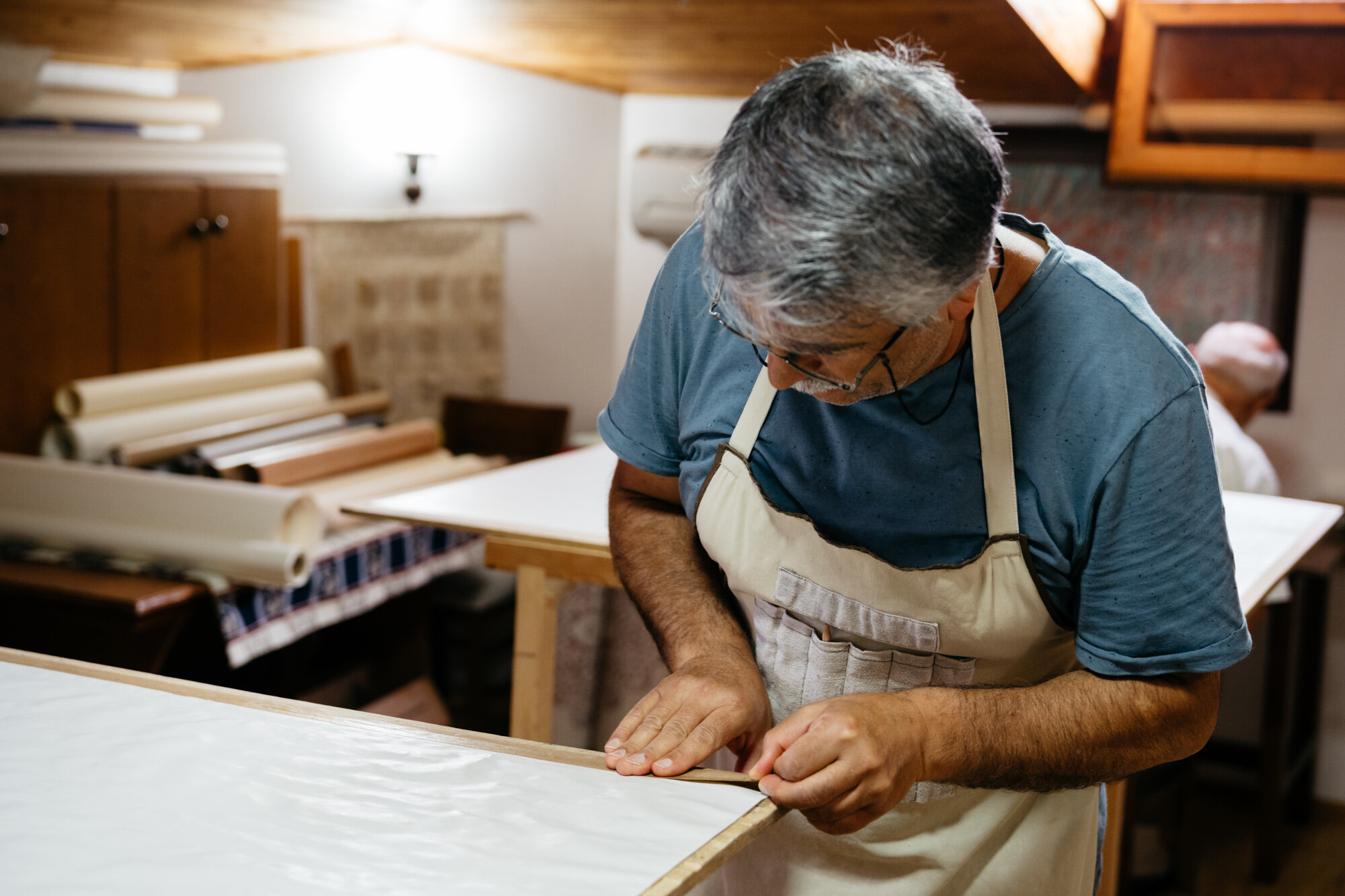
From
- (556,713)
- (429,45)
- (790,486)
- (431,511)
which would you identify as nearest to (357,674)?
(556,713)

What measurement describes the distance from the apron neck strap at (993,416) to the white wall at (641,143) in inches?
144

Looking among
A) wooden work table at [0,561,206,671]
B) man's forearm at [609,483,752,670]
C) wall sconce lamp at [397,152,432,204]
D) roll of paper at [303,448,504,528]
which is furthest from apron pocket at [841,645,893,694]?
wall sconce lamp at [397,152,432,204]

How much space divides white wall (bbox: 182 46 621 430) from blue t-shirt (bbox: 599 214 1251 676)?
312cm

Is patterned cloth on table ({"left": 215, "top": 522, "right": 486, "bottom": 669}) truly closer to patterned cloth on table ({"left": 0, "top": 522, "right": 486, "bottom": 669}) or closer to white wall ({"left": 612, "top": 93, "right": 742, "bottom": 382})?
patterned cloth on table ({"left": 0, "top": 522, "right": 486, "bottom": 669})

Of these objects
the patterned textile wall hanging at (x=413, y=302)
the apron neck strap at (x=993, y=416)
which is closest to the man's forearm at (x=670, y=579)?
the apron neck strap at (x=993, y=416)

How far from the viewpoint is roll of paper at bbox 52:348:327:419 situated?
3059mm

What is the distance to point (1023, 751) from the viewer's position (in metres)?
1.10

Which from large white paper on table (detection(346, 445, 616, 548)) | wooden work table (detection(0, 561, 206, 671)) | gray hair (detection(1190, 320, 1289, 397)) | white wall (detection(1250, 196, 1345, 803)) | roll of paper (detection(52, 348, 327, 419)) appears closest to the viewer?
large white paper on table (detection(346, 445, 616, 548))

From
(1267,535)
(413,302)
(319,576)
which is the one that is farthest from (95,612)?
(1267,535)

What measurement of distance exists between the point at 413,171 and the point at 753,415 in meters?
3.52

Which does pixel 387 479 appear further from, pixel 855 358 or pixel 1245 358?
pixel 855 358

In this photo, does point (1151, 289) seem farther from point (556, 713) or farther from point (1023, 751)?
point (1023, 751)

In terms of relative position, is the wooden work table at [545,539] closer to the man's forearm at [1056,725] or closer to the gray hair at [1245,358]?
the man's forearm at [1056,725]

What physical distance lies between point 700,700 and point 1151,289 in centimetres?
319
